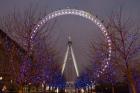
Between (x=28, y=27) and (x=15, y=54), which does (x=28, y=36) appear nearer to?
(x=28, y=27)

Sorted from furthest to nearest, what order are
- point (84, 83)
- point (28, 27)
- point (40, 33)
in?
point (84, 83), point (40, 33), point (28, 27)

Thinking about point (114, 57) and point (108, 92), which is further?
point (108, 92)

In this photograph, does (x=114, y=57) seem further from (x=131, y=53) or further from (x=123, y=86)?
(x=123, y=86)

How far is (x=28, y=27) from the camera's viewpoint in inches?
1161

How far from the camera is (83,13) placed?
1987 inches

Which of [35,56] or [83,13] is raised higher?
[83,13]

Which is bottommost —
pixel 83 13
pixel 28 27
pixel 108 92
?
pixel 108 92

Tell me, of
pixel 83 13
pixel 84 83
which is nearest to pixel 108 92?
pixel 83 13

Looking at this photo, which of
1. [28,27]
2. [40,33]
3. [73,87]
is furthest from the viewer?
[73,87]

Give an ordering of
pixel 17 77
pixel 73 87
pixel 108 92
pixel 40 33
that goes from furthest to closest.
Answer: pixel 73 87, pixel 108 92, pixel 40 33, pixel 17 77

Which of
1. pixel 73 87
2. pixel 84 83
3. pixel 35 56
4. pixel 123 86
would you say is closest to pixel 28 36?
pixel 35 56

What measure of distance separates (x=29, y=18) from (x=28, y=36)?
131 inches

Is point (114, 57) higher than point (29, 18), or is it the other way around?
point (29, 18)

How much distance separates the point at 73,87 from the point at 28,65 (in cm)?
11601
